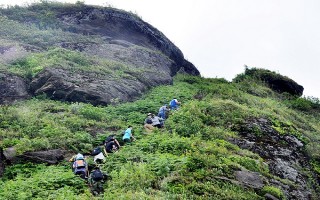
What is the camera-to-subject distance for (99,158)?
19.4 metres

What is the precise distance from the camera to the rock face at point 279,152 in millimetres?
19188

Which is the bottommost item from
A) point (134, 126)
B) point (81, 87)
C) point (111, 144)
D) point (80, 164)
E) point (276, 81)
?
point (80, 164)

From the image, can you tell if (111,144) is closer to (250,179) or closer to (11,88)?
(250,179)

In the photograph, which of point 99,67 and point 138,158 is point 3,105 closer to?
point 99,67

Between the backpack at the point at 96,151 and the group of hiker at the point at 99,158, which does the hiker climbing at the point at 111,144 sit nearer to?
the group of hiker at the point at 99,158

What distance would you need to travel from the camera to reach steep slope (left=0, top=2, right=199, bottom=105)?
3097 cm

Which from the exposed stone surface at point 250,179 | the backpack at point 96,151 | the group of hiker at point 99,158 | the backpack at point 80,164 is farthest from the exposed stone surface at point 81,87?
the exposed stone surface at point 250,179

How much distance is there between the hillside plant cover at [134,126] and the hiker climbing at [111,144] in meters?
0.44

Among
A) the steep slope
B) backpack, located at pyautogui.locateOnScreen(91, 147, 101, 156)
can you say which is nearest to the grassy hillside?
backpack, located at pyautogui.locateOnScreen(91, 147, 101, 156)

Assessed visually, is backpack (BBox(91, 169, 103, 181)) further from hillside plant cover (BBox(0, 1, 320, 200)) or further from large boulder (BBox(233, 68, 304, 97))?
large boulder (BBox(233, 68, 304, 97))

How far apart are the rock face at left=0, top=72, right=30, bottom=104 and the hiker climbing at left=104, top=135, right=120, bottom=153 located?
34.1 feet

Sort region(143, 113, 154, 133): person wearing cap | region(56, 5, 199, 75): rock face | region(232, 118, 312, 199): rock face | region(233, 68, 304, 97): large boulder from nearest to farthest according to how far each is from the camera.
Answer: region(232, 118, 312, 199): rock face < region(143, 113, 154, 133): person wearing cap < region(233, 68, 304, 97): large boulder < region(56, 5, 199, 75): rock face

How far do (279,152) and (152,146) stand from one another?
713cm

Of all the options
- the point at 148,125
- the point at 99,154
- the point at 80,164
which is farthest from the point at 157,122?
the point at 80,164
